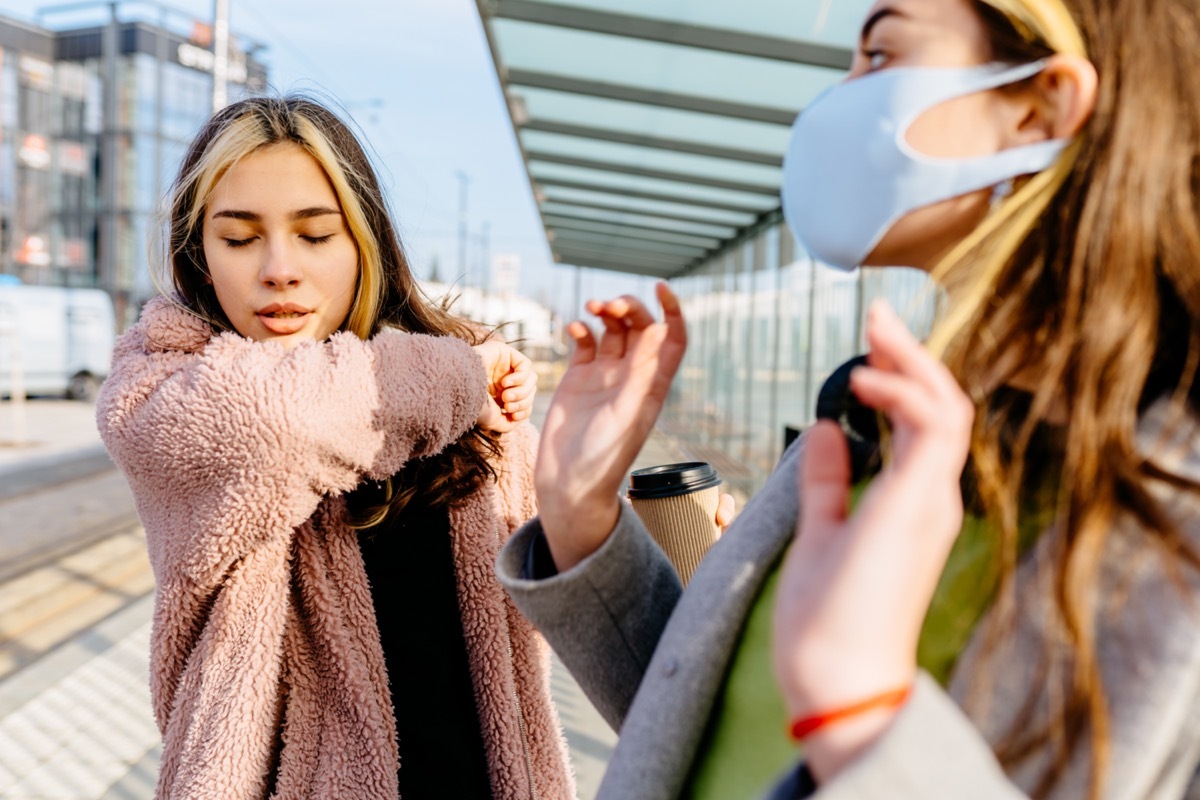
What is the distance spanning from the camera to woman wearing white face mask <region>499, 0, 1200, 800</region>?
0.71 m

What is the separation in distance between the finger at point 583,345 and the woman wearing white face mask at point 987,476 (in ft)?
0.32

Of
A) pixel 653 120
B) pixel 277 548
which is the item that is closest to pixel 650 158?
pixel 653 120

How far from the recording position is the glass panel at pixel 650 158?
727 centimetres

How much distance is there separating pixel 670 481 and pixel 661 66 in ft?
13.8

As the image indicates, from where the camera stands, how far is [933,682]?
2.41ft

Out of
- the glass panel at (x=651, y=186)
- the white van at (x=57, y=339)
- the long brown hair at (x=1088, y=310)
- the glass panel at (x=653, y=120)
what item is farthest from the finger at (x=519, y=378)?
the white van at (x=57, y=339)

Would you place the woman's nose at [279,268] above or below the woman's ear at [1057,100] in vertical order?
below

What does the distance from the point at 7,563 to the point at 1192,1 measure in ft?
25.6

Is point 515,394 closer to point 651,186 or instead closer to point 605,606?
point 605,606

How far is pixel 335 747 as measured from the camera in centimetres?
141

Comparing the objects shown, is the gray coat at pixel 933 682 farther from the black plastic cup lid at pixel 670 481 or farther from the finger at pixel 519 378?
the finger at pixel 519 378

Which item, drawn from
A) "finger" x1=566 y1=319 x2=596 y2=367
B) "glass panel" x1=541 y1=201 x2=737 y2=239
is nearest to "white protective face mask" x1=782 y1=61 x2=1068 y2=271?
"finger" x1=566 y1=319 x2=596 y2=367

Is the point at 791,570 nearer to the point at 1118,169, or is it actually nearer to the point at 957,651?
the point at 957,651

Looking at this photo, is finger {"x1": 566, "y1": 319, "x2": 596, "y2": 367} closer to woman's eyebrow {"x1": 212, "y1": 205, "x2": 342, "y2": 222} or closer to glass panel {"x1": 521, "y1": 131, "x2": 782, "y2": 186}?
woman's eyebrow {"x1": 212, "y1": 205, "x2": 342, "y2": 222}
